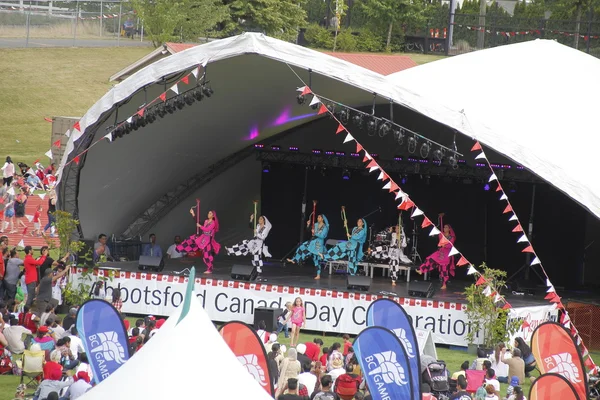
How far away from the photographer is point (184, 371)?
9.54m

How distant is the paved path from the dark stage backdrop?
24.8 meters

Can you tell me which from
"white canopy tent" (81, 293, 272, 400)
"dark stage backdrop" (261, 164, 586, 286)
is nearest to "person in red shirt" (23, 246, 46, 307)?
"dark stage backdrop" (261, 164, 586, 286)

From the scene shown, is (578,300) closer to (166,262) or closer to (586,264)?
(586,264)

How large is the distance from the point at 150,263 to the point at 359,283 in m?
3.79

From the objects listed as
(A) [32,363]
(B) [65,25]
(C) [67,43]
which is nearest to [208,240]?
(A) [32,363]

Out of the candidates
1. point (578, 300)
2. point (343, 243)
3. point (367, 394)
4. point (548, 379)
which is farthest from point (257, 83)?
point (548, 379)

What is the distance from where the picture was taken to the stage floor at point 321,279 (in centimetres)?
1966

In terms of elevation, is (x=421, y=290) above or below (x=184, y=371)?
above

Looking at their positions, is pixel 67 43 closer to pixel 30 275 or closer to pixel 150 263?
pixel 150 263

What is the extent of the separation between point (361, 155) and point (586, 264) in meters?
5.18

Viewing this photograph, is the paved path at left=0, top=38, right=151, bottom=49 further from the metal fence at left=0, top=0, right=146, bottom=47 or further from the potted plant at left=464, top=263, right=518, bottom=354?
the potted plant at left=464, top=263, right=518, bottom=354

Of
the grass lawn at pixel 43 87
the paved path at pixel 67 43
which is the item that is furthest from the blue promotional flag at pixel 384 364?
the paved path at pixel 67 43

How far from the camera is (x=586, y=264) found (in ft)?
77.0

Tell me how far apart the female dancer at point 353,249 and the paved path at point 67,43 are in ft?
90.1
